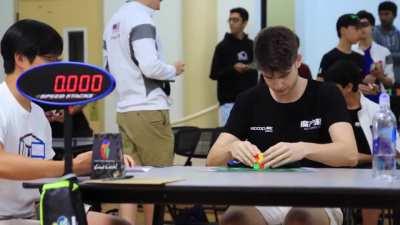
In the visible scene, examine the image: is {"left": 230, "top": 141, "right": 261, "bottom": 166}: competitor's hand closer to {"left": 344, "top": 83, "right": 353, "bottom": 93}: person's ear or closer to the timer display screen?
the timer display screen

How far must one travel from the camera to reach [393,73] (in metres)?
6.31

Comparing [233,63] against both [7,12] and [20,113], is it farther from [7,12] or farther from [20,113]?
[20,113]

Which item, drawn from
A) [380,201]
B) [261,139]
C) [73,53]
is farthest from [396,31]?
[380,201]

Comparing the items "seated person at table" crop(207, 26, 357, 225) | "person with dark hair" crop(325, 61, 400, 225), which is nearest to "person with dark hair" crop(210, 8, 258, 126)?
"person with dark hair" crop(325, 61, 400, 225)

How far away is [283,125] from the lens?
2590 mm

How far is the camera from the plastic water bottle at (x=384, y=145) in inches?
82.9

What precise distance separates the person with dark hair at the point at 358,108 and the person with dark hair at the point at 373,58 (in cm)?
159

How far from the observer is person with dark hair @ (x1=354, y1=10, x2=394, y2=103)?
5.81m

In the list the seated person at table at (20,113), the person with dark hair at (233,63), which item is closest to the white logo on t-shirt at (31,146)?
the seated person at table at (20,113)

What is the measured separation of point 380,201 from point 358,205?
5 cm

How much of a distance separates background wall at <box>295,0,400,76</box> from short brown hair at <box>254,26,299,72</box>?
4.32 m

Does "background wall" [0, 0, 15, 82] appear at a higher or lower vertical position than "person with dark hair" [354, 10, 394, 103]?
higher

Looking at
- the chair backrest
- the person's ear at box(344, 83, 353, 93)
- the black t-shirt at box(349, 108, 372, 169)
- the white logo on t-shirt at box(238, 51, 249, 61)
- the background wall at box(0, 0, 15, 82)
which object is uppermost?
the background wall at box(0, 0, 15, 82)

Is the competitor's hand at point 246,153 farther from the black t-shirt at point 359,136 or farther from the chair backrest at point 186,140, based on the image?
the chair backrest at point 186,140
